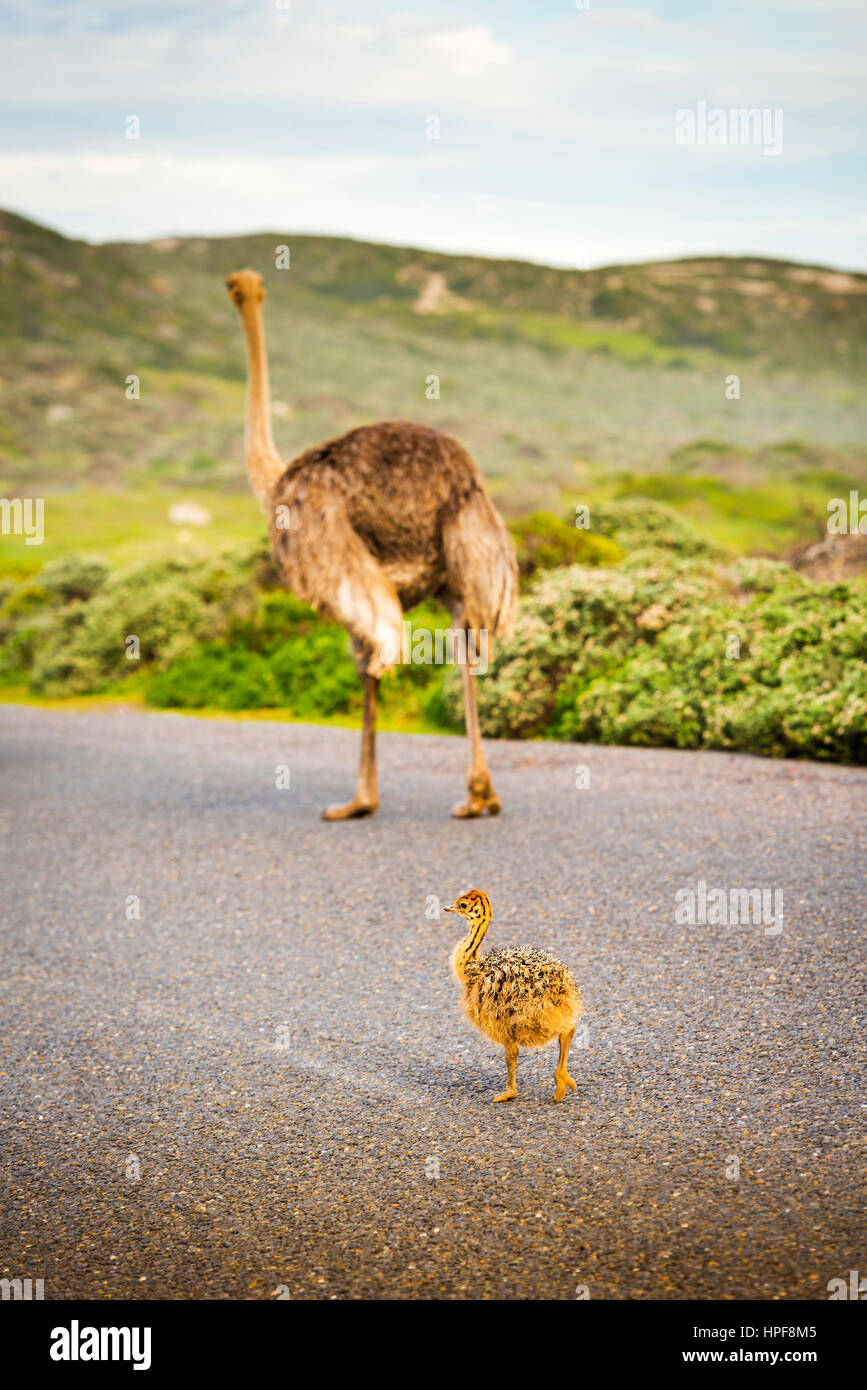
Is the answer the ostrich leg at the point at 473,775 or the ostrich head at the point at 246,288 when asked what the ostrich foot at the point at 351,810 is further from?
the ostrich head at the point at 246,288

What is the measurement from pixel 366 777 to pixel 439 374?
93.0 meters

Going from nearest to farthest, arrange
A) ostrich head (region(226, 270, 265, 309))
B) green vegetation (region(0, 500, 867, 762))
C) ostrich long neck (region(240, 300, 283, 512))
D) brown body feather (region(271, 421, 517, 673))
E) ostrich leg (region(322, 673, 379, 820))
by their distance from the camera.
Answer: brown body feather (region(271, 421, 517, 673))
ostrich leg (region(322, 673, 379, 820))
ostrich long neck (region(240, 300, 283, 512))
ostrich head (region(226, 270, 265, 309))
green vegetation (region(0, 500, 867, 762))

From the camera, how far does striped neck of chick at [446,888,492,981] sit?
5035 millimetres

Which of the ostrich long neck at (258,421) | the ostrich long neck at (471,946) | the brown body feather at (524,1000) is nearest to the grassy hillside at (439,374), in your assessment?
the ostrich long neck at (258,421)

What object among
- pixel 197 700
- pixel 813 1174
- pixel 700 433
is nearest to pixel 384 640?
pixel 813 1174

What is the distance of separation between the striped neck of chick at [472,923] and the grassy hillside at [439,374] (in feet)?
113

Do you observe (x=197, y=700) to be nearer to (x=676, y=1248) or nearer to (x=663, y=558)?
(x=663, y=558)

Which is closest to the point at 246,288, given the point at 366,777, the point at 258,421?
the point at 258,421

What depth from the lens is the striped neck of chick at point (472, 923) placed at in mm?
5035

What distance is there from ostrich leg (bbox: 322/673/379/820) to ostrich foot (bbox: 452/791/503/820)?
0.69 meters

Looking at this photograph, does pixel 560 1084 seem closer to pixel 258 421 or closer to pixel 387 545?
pixel 387 545

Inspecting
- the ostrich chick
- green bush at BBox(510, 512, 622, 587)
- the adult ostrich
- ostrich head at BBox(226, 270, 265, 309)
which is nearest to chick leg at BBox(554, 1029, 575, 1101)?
the ostrich chick

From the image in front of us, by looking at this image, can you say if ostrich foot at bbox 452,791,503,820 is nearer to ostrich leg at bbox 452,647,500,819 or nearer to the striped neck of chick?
ostrich leg at bbox 452,647,500,819
